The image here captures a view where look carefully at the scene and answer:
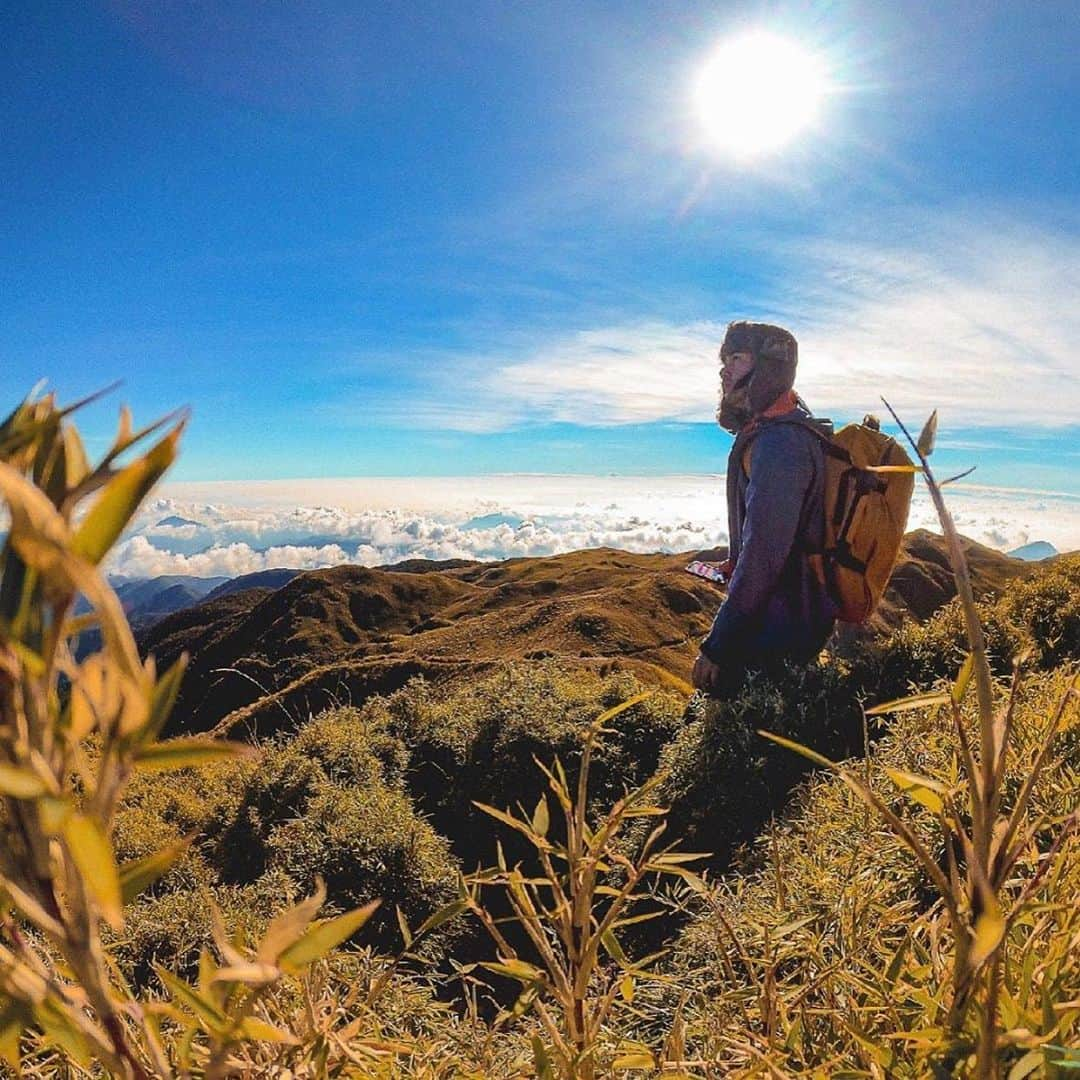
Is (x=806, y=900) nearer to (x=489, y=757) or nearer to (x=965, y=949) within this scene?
(x=965, y=949)

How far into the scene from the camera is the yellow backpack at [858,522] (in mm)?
5535

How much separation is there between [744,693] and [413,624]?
7613cm

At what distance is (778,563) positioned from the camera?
538 centimetres

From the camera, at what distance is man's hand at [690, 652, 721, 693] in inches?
211

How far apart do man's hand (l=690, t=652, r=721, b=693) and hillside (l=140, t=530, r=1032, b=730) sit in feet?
3.43

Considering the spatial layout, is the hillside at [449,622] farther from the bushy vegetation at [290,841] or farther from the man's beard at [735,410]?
the bushy vegetation at [290,841]

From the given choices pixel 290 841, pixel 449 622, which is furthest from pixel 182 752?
pixel 449 622

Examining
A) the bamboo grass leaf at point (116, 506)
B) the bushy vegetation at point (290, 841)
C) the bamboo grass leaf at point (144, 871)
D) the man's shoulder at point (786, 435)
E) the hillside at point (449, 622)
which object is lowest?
the hillside at point (449, 622)

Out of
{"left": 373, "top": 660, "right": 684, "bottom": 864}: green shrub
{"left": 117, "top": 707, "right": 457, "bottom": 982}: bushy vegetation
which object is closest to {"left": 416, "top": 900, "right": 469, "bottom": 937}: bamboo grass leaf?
{"left": 117, "top": 707, "right": 457, "bottom": 982}: bushy vegetation

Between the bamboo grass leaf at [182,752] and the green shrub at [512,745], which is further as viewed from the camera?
the green shrub at [512,745]

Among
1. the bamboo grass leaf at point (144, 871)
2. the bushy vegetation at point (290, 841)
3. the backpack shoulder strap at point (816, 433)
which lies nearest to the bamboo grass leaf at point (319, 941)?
the bamboo grass leaf at point (144, 871)

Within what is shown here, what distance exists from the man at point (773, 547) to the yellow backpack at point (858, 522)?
0.24 ft

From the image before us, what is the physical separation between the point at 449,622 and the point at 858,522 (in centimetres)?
6126

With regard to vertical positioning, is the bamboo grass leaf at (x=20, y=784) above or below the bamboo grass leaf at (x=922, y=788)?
above
